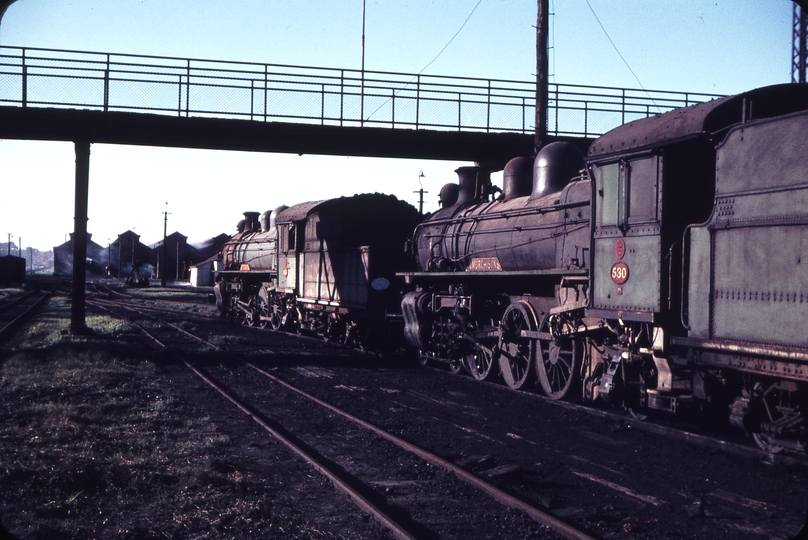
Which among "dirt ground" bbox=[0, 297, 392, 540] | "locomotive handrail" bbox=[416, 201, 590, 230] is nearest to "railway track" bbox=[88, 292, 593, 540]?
"dirt ground" bbox=[0, 297, 392, 540]

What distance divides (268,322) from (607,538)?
70.7 feet

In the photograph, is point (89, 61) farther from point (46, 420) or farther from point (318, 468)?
point (318, 468)

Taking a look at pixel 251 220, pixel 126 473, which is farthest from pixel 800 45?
pixel 251 220

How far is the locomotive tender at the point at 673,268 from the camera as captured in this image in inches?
244

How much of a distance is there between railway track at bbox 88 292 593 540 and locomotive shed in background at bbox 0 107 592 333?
7.40m

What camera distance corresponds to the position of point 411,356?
16609 millimetres

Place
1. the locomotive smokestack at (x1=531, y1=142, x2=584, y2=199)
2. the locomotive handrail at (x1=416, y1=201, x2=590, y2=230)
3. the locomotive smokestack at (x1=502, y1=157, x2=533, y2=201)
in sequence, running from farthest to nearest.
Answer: the locomotive smokestack at (x1=502, y1=157, x2=533, y2=201) → the locomotive smokestack at (x1=531, y1=142, x2=584, y2=199) → the locomotive handrail at (x1=416, y1=201, x2=590, y2=230)

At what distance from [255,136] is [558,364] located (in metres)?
9.34

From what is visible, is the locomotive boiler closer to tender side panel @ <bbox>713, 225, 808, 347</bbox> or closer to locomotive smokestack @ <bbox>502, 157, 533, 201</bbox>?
locomotive smokestack @ <bbox>502, 157, 533, 201</bbox>

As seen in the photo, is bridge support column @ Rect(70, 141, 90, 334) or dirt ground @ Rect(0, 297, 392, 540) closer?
dirt ground @ Rect(0, 297, 392, 540)

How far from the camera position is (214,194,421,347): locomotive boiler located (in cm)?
1631

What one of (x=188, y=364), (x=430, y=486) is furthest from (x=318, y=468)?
(x=188, y=364)

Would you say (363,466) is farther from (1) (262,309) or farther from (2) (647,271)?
(1) (262,309)

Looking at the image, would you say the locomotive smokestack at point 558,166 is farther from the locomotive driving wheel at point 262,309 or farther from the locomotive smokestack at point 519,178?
the locomotive driving wheel at point 262,309
